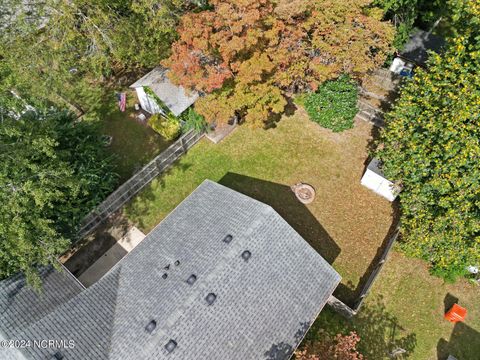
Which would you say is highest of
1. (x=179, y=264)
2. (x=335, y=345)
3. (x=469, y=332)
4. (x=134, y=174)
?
(x=179, y=264)

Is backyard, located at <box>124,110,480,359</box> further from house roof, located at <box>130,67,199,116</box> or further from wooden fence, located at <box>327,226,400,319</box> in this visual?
house roof, located at <box>130,67,199,116</box>

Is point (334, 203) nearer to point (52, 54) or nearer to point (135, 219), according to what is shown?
point (135, 219)

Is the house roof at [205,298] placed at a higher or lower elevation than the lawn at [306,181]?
higher

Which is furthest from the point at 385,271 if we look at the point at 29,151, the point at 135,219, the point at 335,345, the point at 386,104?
the point at 29,151

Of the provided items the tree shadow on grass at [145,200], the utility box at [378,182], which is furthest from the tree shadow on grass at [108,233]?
the utility box at [378,182]

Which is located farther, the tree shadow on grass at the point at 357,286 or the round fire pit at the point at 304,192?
the round fire pit at the point at 304,192

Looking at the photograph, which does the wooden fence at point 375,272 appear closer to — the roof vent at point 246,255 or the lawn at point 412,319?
the lawn at point 412,319

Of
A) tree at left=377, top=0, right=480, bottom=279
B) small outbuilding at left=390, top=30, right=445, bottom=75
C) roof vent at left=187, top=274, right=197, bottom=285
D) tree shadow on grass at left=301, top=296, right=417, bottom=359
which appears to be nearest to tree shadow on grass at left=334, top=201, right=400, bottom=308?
tree shadow on grass at left=301, top=296, right=417, bottom=359
